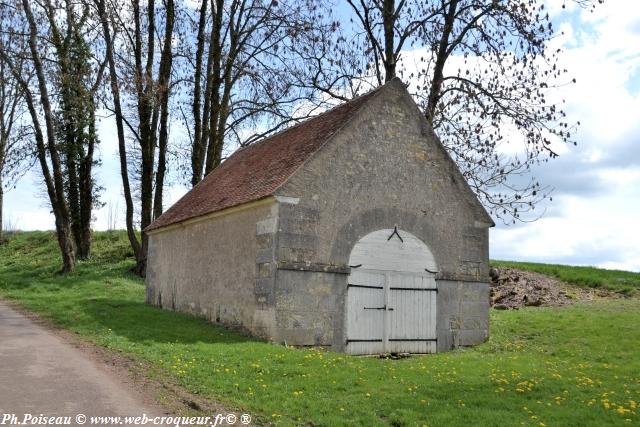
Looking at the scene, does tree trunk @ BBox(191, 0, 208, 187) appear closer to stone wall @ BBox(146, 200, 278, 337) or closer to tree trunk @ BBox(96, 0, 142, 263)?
tree trunk @ BBox(96, 0, 142, 263)

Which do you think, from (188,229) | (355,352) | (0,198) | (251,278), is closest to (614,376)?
(355,352)

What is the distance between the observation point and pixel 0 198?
4122cm

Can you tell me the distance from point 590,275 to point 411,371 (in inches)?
746

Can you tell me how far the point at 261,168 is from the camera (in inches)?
698

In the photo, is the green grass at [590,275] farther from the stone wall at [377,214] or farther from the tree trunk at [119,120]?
the tree trunk at [119,120]

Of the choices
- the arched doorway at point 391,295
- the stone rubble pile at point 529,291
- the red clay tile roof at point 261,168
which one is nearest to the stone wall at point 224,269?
the red clay tile roof at point 261,168

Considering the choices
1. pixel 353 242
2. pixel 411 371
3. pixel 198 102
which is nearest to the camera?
pixel 411 371

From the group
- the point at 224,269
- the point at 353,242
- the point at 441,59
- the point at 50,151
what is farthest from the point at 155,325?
the point at 50,151

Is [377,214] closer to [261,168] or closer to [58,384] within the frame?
[261,168]

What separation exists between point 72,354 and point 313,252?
5.56 metres

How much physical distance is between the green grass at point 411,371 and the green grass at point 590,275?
6.03 metres

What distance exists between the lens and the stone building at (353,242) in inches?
567

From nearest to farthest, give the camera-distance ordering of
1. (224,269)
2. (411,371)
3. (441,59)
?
(411,371) → (224,269) → (441,59)

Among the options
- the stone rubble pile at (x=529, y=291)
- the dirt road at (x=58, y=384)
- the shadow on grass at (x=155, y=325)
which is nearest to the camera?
the dirt road at (x=58, y=384)
